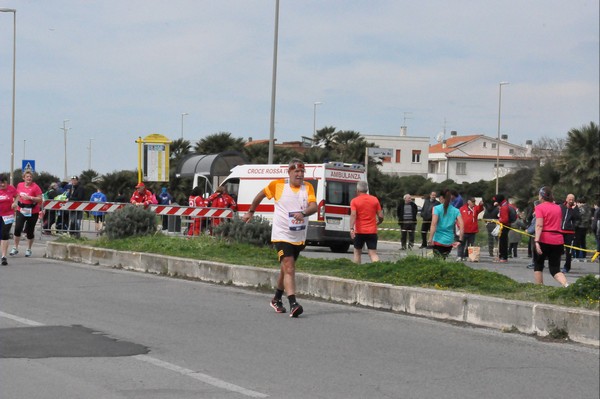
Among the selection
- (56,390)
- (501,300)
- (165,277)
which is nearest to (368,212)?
(165,277)

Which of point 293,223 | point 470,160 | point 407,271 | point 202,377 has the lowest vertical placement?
point 202,377

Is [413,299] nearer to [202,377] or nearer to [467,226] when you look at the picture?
[202,377]

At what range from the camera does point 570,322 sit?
30.5 feet

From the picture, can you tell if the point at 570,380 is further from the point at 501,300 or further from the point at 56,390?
the point at 56,390

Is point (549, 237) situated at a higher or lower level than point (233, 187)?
lower

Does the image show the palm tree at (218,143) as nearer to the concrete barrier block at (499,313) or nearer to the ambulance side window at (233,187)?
the ambulance side window at (233,187)

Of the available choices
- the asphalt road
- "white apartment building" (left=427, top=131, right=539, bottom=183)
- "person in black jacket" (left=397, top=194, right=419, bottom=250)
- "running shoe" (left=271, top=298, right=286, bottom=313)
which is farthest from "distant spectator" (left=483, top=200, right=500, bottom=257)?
"white apartment building" (left=427, top=131, right=539, bottom=183)

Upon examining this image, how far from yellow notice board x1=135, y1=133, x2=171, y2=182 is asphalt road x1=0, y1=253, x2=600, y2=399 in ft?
63.8

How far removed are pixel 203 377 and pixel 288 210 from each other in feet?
12.7

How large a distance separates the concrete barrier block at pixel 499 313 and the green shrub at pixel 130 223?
11.2 meters

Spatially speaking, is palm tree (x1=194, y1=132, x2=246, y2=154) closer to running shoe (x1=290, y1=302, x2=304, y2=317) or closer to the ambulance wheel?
the ambulance wheel

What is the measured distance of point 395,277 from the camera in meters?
12.4

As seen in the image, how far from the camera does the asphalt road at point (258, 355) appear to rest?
721 cm

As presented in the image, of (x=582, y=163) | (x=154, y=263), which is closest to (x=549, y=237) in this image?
(x=154, y=263)
